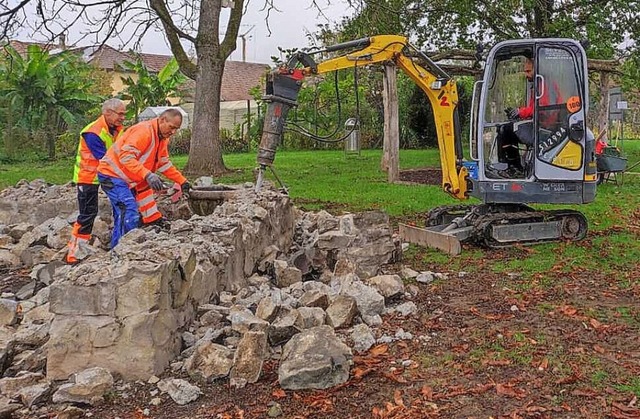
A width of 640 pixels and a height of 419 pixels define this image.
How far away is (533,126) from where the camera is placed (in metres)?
8.29

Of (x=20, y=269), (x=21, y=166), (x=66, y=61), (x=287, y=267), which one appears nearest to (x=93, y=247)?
(x=20, y=269)

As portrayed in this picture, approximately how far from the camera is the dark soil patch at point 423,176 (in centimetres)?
1517

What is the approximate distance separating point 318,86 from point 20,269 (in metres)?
19.8

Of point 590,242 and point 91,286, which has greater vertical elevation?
point 91,286

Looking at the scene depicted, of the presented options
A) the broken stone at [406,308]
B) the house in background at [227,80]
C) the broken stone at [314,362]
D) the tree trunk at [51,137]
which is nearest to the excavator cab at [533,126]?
the broken stone at [406,308]

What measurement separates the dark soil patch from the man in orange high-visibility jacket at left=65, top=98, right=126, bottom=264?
8841mm

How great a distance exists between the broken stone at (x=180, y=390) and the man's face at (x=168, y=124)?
2842mm

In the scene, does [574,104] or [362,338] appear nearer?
[362,338]

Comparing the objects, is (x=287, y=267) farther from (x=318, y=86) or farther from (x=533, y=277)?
(x=318, y=86)

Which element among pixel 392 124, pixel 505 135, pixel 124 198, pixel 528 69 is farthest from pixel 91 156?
pixel 392 124

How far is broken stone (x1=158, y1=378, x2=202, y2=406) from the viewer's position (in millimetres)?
4086

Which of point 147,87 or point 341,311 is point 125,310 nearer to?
point 341,311

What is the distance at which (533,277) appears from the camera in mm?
7043

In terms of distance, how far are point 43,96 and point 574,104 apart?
61.3ft
